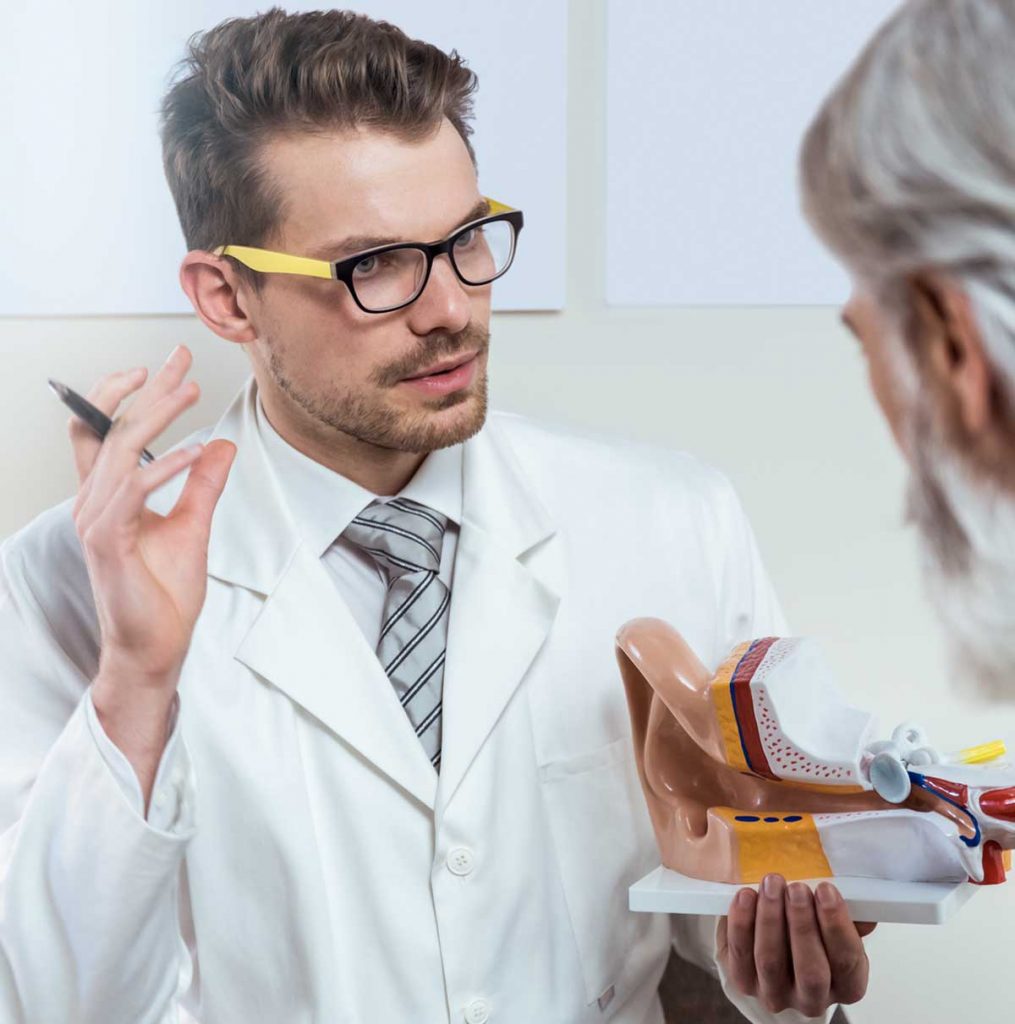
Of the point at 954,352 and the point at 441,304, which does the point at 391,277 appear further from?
the point at 954,352

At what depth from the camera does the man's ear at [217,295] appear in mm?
1495

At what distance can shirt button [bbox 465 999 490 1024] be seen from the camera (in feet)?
4.35

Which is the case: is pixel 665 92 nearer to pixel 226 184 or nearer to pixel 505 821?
pixel 226 184

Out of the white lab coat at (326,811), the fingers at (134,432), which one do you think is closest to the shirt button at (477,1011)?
the white lab coat at (326,811)

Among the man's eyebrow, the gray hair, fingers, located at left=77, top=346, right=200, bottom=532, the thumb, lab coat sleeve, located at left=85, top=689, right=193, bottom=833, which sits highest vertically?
the gray hair

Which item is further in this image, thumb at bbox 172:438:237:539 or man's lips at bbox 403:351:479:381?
man's lips at bbox 403:351:479:381

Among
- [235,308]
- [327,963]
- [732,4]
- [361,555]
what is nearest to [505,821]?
[327,963]

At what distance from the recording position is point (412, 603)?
143 centimetres

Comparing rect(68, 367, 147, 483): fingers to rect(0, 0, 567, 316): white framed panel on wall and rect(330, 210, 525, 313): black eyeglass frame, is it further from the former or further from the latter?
rect(0, 0, 567, 316): white framed panel on wall

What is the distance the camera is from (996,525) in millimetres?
820

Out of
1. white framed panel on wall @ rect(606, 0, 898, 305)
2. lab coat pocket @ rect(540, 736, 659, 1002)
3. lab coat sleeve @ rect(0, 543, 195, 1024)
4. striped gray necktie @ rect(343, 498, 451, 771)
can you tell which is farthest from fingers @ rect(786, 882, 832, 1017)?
white framed panel on wall @ rect(606, 0, 898, 305)

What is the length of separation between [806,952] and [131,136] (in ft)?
4.23

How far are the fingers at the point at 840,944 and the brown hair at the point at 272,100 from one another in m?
0.85

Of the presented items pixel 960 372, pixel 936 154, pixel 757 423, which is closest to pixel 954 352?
pixel 960 372
